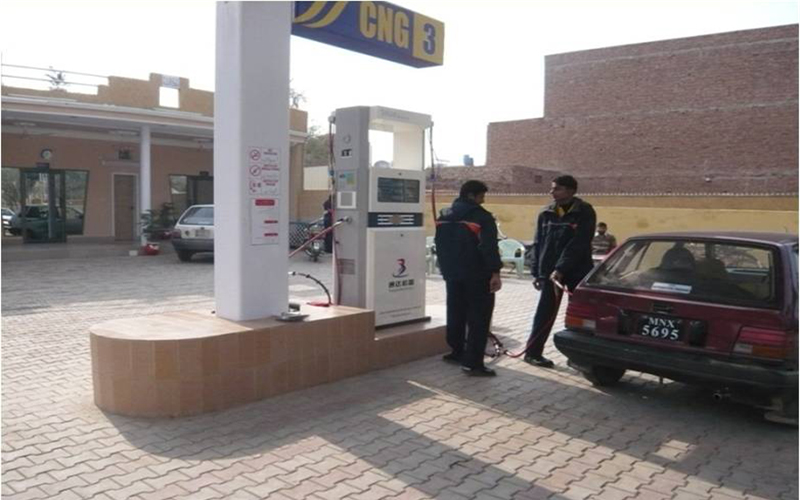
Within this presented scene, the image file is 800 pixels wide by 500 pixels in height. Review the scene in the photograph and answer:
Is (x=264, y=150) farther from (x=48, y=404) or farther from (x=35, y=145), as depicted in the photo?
(x=35, y=145)

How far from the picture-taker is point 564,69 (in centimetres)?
3659

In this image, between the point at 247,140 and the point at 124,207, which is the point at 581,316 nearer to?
the point at 247,140

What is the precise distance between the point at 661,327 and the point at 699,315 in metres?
0.29

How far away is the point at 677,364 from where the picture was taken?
4.66 m

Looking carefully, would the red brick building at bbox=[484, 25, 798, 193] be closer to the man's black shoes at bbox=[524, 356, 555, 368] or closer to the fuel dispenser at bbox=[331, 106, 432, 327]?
the fuel dispenser at bbox=[331, 106, 432, 327]

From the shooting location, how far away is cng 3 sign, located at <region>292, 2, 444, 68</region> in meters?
5.66

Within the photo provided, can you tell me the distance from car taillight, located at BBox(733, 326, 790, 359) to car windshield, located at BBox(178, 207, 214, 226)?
13.4 meters

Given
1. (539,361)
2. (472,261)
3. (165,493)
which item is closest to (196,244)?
(539,361)

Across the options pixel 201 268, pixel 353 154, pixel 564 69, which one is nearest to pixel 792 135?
pixel 564 69

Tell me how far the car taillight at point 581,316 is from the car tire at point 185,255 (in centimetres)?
1248

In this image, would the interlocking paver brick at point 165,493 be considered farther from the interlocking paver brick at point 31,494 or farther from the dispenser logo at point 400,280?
the dispenser logo at point 400,280

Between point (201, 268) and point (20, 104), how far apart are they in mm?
5826

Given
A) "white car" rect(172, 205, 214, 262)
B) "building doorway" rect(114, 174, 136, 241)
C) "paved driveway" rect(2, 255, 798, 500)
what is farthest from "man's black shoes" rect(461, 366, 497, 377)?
"building doorway" rect(114, 174, 136, 241)

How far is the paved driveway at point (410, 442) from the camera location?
366 centimetres
